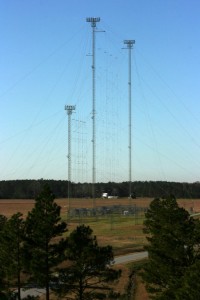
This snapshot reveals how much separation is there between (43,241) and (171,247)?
6789mm

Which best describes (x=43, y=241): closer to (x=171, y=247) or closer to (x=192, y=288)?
(x=171, y=247)

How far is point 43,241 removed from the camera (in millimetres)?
29422

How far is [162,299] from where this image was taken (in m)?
25.8

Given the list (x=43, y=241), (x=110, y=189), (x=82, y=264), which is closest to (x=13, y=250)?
(x=43, y=241)

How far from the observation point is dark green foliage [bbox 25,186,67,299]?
28578mm

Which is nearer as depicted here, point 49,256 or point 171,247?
point 171,247

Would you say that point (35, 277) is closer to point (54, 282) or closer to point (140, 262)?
point (54, 282)

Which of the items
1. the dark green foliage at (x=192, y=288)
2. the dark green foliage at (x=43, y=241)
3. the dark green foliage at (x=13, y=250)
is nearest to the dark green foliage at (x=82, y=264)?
the dark green foliage at (x=43, y=241)

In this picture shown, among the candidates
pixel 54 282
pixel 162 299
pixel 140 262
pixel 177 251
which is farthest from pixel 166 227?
pixel 140 262

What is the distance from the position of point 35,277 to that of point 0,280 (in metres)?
2.43

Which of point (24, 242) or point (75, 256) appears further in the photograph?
point (24, 242)

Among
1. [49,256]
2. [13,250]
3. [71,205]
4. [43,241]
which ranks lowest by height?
[49,256]

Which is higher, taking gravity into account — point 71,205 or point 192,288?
point 71,205

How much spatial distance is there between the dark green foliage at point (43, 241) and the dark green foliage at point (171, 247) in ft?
16.9
